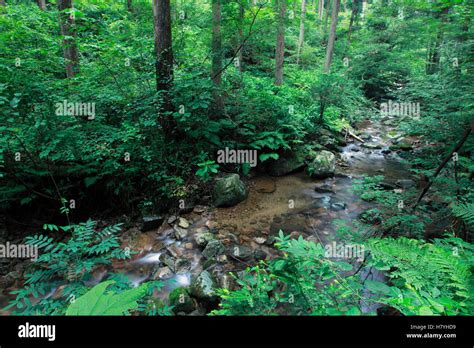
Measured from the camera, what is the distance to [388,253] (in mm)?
2275

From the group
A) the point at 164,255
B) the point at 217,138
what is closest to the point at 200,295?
the point at 164,255

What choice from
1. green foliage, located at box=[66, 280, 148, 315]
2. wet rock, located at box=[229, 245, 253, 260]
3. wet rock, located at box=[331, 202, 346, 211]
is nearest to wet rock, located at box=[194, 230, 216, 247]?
wet rock, located at box=[229, 245, 253, 260]

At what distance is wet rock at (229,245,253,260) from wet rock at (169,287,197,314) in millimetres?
1481

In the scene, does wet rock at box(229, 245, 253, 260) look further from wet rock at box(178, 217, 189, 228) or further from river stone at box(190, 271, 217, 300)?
wet rock at box(178, 217, 189, 228)

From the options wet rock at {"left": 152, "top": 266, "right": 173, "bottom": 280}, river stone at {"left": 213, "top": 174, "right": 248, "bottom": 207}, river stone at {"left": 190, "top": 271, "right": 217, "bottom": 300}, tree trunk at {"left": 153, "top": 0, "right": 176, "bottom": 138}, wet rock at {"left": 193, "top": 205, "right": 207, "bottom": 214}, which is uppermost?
tree trunk at {"left": 153, "top": 0, "right": 176, "bottom": 138}

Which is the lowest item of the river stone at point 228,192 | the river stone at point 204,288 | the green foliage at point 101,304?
the river stone at point 204,288

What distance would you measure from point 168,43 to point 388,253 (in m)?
6.80

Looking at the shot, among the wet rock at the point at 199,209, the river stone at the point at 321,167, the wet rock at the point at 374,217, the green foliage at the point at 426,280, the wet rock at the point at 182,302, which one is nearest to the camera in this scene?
the green foliage at the point at 426,280

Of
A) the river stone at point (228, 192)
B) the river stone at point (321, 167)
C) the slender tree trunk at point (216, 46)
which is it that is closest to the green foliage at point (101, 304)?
the river stone at point (228, 192)

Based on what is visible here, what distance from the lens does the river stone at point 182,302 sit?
3.66m

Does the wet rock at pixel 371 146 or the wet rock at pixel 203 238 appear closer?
Answer: the wet rock at pixel 203 238

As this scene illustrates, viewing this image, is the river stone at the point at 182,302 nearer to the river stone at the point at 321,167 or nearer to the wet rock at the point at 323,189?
the wet rock at the point at 323,189

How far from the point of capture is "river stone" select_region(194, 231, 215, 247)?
5375 millimetres
